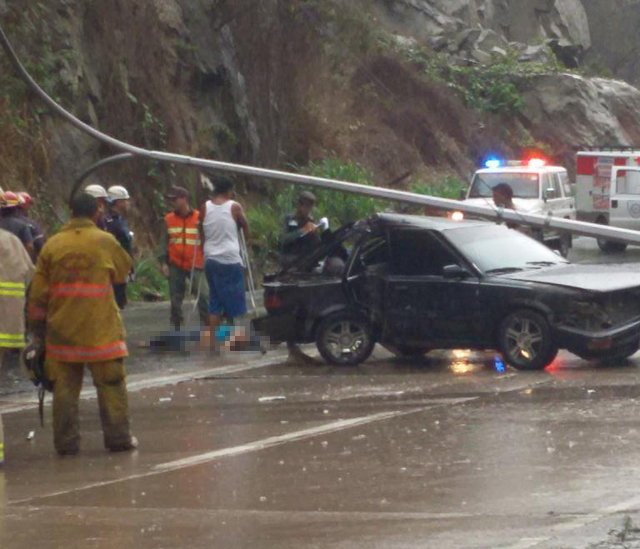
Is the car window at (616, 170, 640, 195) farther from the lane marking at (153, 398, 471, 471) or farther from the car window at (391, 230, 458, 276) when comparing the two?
the lane marking at (153, 398, 471, 471)

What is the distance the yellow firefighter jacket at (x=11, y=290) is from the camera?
32.6 ft

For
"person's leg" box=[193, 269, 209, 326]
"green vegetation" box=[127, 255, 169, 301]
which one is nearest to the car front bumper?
"person's leg" box=[193, 269, 209, 326]

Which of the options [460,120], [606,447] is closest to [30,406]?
[606,447]

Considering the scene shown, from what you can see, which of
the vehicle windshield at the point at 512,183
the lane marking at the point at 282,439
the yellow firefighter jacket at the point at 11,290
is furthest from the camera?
the vehicle windshield at the point at 512,183

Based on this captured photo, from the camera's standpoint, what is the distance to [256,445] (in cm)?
990

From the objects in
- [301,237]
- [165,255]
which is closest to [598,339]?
[301,237]

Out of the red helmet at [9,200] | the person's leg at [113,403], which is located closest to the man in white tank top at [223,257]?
the red helmet at [9,200]

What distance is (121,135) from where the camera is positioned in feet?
84.8

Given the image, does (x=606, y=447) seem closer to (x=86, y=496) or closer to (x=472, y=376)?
(x=86, y=496)

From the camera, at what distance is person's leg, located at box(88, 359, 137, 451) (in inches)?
386

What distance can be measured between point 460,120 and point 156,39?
70.4 feet

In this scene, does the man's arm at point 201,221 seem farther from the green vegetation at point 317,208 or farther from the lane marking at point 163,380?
the green vegetation at point 317,208

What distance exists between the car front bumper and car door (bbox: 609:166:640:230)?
60.0 feet

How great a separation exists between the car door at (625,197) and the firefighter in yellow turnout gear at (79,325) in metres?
22.6
